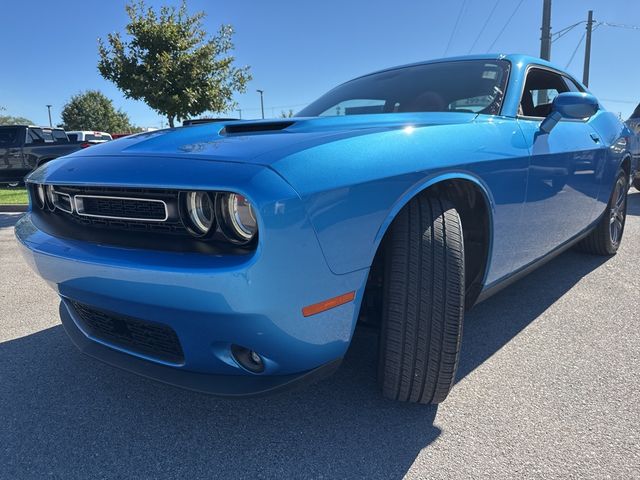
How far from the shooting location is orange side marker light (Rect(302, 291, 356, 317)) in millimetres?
1316

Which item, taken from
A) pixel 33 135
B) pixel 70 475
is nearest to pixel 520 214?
pixel 70 475

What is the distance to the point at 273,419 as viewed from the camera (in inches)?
68.9

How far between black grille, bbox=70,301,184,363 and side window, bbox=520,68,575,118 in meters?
2.04

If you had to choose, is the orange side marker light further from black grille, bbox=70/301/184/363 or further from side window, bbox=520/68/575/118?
side window, bbox=520/68/575/118

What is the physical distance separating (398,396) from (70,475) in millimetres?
1141

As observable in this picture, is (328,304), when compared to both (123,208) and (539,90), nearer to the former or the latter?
(123,208)

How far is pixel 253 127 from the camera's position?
181 cm

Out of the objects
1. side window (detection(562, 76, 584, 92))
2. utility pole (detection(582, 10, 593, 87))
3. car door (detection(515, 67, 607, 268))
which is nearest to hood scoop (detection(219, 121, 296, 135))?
car door (detection(515, 67, 607, 268))

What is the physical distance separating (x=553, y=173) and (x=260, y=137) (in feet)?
5.26

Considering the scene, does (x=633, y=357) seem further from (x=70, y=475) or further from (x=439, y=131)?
(x=70, y=475)

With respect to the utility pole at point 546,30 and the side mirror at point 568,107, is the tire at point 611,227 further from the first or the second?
the utility pole at point 546,30

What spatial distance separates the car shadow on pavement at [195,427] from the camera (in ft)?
4.94

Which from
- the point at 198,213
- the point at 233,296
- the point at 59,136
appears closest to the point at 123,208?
the point at 198,213

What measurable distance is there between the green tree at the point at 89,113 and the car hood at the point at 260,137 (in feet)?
172
